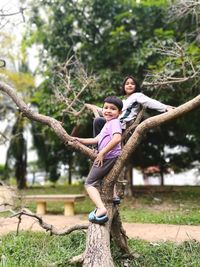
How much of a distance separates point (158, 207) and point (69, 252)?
611cm

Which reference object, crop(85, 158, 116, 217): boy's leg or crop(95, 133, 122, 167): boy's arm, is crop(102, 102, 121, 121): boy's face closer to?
crop(95, 133, 122, 167): boy's arm

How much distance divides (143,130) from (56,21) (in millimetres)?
9140

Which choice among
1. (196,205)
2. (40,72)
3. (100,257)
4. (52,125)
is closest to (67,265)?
(100,257)

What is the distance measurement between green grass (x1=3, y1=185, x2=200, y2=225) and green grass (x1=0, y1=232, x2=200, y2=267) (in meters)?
2.54

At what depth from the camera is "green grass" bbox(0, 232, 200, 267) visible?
4.61m

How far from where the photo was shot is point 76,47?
12641 mm

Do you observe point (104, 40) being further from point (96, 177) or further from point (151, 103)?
point (96, 177)

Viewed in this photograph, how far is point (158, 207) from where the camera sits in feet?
35.1

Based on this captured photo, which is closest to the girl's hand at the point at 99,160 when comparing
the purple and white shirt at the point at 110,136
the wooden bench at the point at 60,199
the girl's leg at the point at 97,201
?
the purple and white shirt at the point at 110,136

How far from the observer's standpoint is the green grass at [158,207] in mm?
8336

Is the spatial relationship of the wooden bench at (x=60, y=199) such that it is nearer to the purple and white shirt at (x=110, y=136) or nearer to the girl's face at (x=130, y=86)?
the girl's face at (x=130, y=86)

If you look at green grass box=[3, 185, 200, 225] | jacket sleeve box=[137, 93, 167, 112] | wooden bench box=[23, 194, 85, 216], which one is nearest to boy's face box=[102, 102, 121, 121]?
jacket sleeve box=[137, 93, 167, 112]

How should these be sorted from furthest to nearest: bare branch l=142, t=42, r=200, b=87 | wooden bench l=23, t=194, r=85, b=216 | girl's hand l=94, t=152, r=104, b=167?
wooden bench l=23, t=194, r=85, b=216 < bare branch l=142, t=42, r=200, b=87 < girl's hand l=94, t=152, r=104, b=167

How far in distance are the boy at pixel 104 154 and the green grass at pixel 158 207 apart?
4.37 meters
